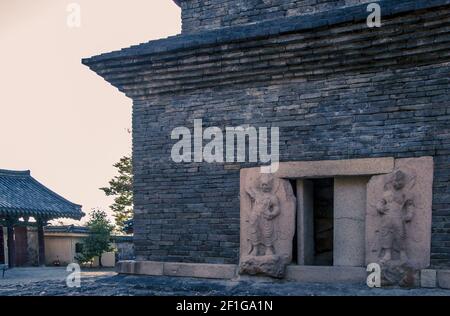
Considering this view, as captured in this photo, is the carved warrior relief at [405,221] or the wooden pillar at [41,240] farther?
the wooden pillar at [41,240]

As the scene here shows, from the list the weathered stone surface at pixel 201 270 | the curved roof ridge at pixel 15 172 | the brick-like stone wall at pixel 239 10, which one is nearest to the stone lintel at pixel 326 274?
the weathered stone surface at pixel 201 270

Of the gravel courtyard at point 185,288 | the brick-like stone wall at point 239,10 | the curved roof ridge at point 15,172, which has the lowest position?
the gravel courtyard at point 185,288

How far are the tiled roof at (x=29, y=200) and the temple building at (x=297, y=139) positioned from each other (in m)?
11.9

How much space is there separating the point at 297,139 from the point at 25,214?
14.3 metres

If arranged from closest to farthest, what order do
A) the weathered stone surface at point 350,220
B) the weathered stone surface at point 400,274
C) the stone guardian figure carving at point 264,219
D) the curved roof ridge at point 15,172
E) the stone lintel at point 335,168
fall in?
the weathered stone surface at point 400,274 < the stone lintel at point 335,168 < the weathered stone surface at point 350,220 < the stone guardian figure carving at point 264,219 < the curved roof ridge at point 15,172

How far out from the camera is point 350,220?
20.1 ft

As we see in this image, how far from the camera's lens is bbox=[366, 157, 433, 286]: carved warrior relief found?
219 inches

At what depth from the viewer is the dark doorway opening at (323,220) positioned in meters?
6.92

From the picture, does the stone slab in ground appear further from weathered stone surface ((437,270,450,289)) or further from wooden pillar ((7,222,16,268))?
wooden pillar ((7,222,16,268))

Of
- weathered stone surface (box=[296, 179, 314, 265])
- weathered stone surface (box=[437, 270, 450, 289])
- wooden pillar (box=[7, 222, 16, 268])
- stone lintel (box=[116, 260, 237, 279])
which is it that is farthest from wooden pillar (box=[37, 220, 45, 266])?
weathered stone surface (box=[437, 270, 450, 289])

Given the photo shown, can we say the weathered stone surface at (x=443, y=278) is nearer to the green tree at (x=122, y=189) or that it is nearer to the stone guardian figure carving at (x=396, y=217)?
the stone guardian figure carving at (x=396, y=217)

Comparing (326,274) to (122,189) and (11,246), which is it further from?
(122,189)

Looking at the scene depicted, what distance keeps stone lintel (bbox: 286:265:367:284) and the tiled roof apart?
44.1 feet
